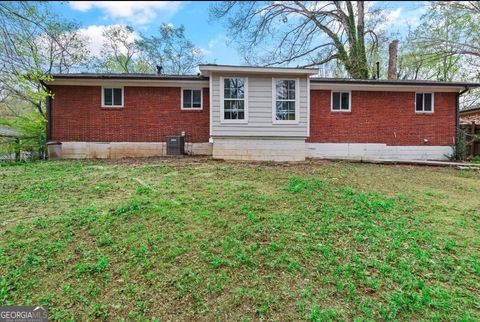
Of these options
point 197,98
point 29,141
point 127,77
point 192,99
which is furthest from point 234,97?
point 29,141

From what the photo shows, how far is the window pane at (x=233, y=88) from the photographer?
9906 millimetres

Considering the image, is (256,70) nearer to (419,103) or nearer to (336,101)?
(336,101)

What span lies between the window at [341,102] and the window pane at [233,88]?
4.62m

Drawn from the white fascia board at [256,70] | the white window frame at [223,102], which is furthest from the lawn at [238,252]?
the white fascia board at [256,70]

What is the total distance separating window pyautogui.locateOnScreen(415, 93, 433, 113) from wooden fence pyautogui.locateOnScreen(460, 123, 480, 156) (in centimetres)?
271

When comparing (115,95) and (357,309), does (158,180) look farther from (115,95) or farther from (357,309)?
(115,95)

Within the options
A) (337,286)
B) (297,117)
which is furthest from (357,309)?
(297,117)

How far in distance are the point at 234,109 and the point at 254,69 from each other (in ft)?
5.04

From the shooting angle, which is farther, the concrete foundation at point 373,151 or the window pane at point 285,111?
the concrete foundation at point 373,151

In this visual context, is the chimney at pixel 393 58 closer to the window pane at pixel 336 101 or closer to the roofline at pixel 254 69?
the window pane at pixel 336 101

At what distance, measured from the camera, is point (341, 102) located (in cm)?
1226

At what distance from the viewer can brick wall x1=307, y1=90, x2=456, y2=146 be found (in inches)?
479

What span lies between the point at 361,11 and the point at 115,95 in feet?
55.7

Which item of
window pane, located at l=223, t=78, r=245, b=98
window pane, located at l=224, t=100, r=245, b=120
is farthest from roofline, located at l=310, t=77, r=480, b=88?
window pane, located at l=224, t=100, r=245, b=120
